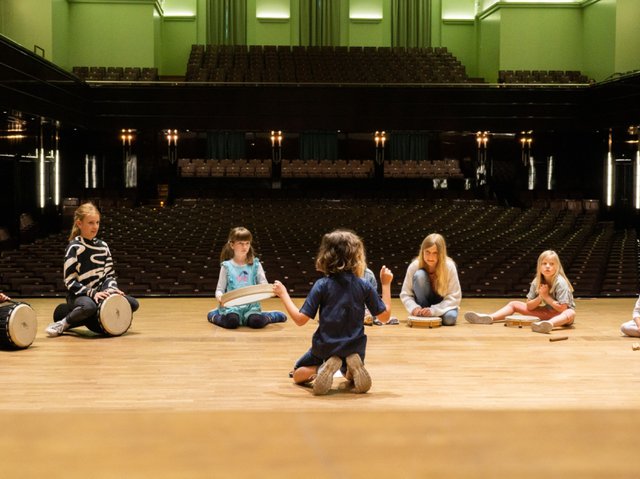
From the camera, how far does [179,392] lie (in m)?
4.78

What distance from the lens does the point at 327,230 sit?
51.3ft

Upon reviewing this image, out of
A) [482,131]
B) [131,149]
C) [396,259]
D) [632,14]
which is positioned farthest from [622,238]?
[131,149]

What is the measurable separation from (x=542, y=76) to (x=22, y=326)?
19281mm

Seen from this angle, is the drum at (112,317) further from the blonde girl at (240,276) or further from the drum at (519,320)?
the drum at (519,320)

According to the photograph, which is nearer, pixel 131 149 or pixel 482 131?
pixel 482 131

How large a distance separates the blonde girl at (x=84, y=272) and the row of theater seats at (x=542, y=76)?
17.4 metres

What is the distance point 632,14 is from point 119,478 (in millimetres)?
22094

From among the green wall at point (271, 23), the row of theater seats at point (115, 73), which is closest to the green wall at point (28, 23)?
the row of theater seats at point (115, 73)

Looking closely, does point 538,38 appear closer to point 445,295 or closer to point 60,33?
Result: point 60,33

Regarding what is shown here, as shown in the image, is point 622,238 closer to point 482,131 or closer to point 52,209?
point 482,131

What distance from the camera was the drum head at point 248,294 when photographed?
627cm

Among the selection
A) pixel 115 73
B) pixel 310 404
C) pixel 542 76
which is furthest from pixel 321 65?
pixel 310 404

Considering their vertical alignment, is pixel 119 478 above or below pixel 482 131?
below

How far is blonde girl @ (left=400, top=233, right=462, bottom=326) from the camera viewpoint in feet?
24.3
